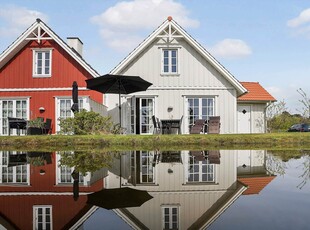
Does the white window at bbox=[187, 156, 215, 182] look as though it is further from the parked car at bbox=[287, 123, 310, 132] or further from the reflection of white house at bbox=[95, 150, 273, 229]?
the parked car at bbox=[287, 123, 310, 132]

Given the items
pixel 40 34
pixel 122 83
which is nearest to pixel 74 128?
pixel 122 83

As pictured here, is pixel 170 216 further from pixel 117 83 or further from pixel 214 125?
pixel 214 125

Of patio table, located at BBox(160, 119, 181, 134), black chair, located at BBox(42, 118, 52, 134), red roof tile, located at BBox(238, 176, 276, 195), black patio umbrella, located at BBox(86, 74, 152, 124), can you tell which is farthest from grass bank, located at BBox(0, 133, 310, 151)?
red roof tile, located at BBox(238, 176, 276, 195)

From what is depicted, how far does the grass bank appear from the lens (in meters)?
12.2

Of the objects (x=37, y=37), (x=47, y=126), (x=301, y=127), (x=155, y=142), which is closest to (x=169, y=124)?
(x=155, y=142)

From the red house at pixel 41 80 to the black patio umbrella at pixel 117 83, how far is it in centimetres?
375

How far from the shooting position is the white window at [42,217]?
2.47m

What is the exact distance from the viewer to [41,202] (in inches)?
131

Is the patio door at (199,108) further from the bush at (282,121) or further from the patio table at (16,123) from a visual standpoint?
the bush at (282,121)

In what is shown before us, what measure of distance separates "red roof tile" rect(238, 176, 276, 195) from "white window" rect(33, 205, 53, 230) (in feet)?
6.60

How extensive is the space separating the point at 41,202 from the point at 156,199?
1.07 meters

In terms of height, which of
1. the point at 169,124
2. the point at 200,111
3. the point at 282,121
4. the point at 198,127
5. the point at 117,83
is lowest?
the point at 198,127

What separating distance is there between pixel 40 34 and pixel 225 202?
61.7 ft

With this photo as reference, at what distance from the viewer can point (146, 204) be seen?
324 cm
